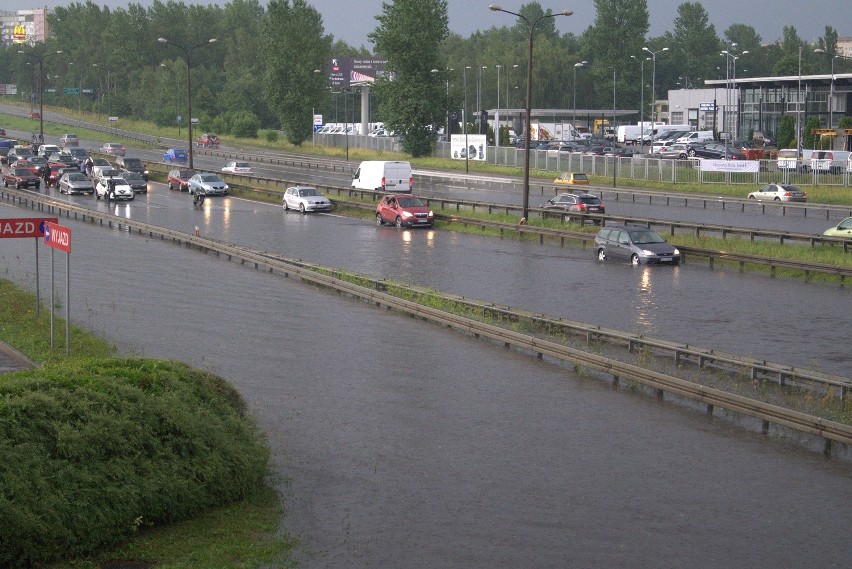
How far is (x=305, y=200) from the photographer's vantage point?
55.5m

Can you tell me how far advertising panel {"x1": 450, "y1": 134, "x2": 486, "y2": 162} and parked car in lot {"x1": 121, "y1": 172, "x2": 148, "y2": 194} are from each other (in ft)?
89.0

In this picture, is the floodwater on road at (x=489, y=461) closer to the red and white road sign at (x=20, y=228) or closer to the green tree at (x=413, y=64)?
the red and white road sign at (x=20, y=228)

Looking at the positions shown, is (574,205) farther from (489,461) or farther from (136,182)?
(489,461)

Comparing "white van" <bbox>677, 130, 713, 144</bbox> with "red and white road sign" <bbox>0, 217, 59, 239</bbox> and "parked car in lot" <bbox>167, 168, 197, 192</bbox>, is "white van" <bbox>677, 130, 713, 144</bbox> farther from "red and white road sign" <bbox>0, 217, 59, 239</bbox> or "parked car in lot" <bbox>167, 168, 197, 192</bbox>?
"red and white road sign" <bbox>0, 217, 59, 239</bbox>

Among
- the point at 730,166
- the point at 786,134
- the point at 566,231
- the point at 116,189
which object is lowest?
the point at 566,231

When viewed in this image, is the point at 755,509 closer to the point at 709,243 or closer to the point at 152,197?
the point at 709,243

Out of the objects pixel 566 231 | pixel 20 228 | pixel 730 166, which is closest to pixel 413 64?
pixel 730 166

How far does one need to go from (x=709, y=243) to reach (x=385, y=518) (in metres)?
28.5

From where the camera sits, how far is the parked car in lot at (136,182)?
64.9 m

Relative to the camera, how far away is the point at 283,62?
11325cm

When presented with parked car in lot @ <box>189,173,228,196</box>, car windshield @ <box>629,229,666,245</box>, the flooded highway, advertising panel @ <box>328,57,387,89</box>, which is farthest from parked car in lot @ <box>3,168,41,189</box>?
advertising panel @ <box>328,57,387,89</box>

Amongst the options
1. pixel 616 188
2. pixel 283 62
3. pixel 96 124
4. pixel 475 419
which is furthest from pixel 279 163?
pixel 475 419

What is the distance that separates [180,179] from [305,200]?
1509 centimetres

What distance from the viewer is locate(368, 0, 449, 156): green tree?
317 ft
